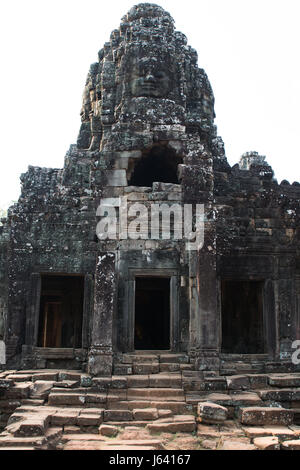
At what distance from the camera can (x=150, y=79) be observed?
42.6ft

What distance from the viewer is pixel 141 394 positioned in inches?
363

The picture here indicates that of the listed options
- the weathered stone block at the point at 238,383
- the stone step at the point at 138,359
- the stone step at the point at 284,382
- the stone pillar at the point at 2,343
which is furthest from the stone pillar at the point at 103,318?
the stone step at the point at 284,382

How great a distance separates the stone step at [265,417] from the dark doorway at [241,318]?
482 centimetres

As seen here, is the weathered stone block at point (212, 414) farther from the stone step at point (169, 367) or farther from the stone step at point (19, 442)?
the stone step at point (19, 442)

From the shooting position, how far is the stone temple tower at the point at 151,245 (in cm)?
1034

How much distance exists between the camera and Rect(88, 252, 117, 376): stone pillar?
32.3 ft

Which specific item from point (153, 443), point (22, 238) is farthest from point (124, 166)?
point (153, 443)

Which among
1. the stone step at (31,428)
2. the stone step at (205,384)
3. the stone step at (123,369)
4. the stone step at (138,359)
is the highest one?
the stone step at (138,359)

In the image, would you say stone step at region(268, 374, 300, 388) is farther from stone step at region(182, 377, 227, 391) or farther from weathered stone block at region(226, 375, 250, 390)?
stone step at region(182, 377, 227, 391)

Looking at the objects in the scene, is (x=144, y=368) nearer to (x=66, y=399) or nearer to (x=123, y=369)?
(x=123, y=369)

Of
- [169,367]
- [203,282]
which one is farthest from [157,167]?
[169,367]

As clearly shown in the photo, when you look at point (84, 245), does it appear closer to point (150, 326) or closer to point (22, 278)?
point (22, 278)

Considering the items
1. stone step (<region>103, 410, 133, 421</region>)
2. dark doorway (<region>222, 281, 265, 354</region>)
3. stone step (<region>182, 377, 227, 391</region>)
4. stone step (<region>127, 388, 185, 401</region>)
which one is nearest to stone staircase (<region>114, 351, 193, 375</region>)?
stone step (<region>182, 377, 227, 391</region>)

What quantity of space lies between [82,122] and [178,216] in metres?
6.51
